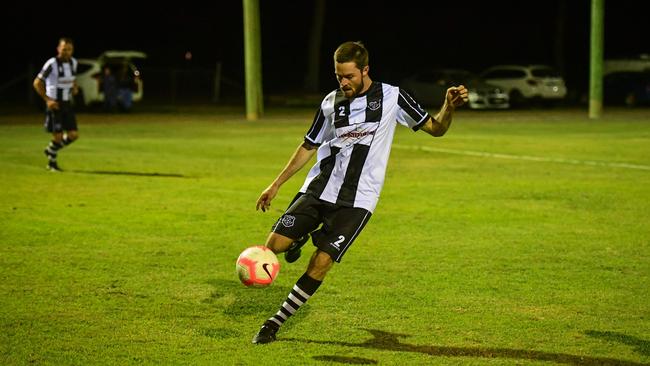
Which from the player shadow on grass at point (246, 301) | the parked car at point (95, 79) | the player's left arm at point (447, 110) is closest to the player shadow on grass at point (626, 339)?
the player's left arm at point (447, 110)

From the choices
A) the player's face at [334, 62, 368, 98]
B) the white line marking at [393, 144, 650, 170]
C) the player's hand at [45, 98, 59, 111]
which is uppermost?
the player's face at [334, 62, 368, 98]

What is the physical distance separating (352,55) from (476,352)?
199cm

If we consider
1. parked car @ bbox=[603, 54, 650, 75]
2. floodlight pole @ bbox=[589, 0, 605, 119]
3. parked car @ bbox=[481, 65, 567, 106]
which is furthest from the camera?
parked car @ bbox=[603, 54, 650, 75]

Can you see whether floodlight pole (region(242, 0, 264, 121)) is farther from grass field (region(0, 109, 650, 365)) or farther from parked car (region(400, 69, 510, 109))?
grass field (region(0, 109, 650, 365))

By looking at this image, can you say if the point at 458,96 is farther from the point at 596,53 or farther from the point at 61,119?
the point at 596,53

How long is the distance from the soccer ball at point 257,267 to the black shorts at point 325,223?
21 centimetres

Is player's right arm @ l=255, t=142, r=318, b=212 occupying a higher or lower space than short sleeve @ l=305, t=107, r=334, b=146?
lower

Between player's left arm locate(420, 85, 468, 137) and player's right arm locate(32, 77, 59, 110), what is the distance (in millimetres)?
11585

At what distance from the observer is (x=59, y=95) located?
18688 mm

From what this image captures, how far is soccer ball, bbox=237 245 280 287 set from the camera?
23.1 feet

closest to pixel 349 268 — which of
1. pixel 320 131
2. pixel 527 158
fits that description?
pixel 320 131

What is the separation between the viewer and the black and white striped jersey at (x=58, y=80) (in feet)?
61.1

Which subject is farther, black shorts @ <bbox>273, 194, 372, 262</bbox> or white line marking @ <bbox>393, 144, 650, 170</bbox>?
white line marking @ <bbox>393, 144, 650, 170</bbox>

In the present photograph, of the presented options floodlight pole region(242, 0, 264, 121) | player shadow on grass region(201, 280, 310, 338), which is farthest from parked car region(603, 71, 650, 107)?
player shadow on grass region(201, 280, 310, 338)
